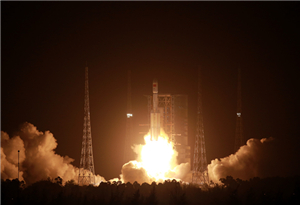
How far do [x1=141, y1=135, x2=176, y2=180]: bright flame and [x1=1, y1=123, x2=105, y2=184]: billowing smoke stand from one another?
4.25m

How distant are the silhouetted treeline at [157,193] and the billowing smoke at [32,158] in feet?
4.53

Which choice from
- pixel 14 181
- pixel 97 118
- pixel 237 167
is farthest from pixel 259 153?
pixel 14 181

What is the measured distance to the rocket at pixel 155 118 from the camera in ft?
118

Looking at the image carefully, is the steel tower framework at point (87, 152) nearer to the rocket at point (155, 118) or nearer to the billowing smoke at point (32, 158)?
the billowing smoke at point (32, 158)

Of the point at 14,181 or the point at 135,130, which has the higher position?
the point at 135,130

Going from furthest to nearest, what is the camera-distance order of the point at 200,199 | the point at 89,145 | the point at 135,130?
the point at 135,130 < the point at 89,145 < the point at 200,199

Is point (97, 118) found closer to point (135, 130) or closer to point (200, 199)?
point (135, 130)

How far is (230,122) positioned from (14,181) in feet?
65.6

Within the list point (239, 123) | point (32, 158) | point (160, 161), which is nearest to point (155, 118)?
point (160, 161)

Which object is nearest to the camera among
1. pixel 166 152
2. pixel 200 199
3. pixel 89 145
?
pixel 200 199

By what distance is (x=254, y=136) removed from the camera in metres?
42.2

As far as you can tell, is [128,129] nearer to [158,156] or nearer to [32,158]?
[158,156]

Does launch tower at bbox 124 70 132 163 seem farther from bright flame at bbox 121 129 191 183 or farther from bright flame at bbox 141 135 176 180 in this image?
bright flame at bbox 141 135 176 180

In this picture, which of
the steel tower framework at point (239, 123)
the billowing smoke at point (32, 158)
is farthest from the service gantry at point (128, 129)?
the steel tower framework at point (239, 123)
